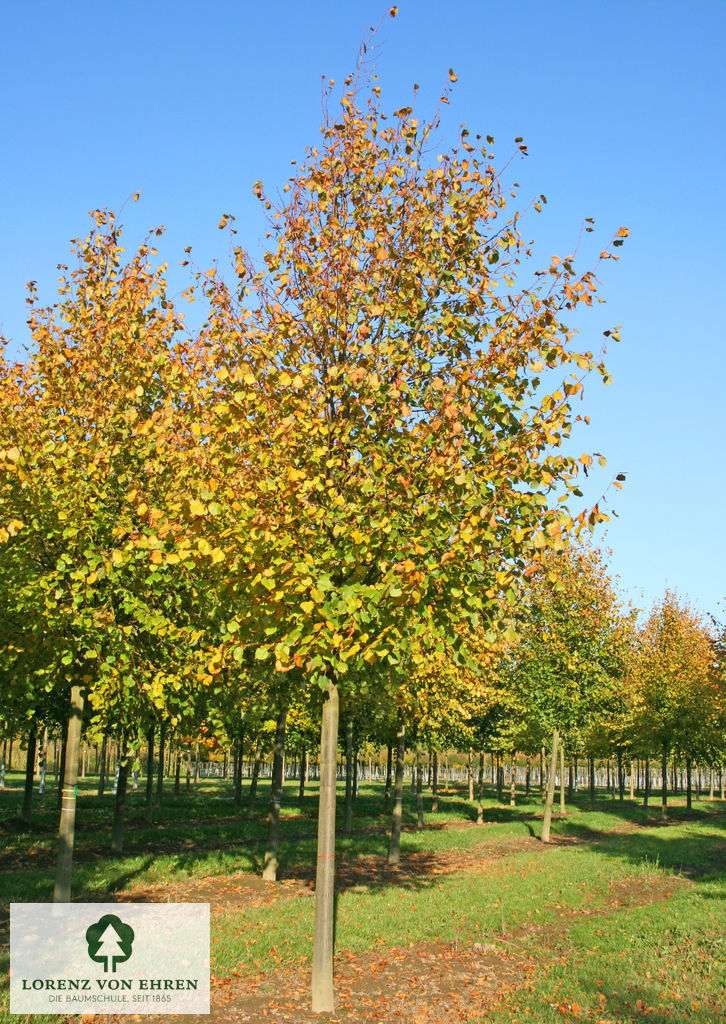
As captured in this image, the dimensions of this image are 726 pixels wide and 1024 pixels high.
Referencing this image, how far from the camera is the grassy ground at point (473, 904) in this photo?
9000 mm

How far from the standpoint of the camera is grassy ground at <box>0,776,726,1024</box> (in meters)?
9.00

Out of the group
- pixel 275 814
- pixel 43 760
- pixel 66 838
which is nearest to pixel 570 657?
pixel 275 814

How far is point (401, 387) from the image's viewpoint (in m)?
7.93

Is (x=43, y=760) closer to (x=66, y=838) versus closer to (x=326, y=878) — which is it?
(x=66, y=838)

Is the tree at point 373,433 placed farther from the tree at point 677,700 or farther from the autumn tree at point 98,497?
the tree at point 677,700

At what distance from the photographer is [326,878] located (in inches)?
326

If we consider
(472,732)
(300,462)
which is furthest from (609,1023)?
(472,732)

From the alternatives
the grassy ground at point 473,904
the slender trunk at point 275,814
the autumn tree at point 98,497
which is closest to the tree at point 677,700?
the grassy ground at point 473,904

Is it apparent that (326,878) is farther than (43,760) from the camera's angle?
No

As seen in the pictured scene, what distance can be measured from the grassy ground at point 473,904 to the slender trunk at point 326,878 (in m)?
0.37

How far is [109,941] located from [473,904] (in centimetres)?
718

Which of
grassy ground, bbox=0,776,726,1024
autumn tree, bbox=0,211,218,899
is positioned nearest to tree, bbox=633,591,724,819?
grassy ground, bbox=0,776,726,1024

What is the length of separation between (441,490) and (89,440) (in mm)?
5836

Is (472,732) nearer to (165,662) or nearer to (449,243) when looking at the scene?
(165,662)
